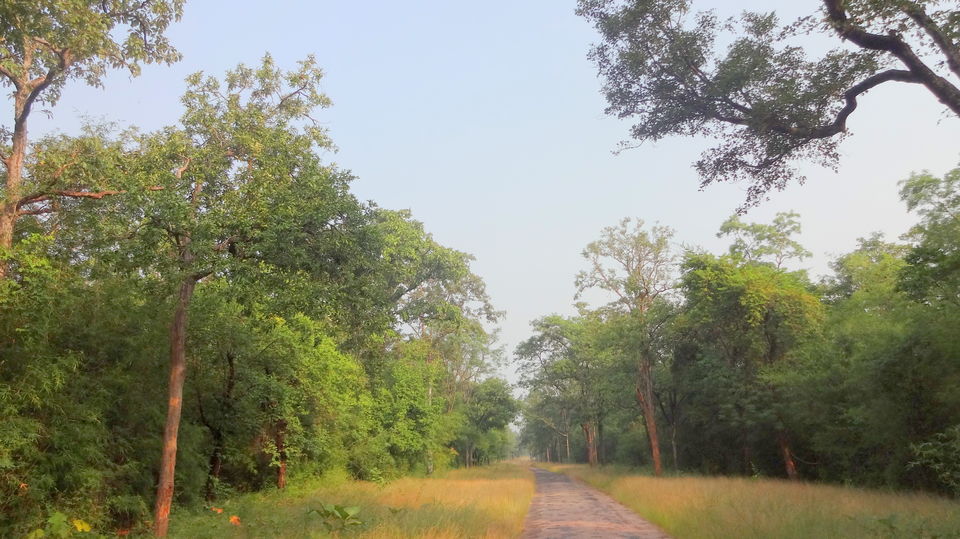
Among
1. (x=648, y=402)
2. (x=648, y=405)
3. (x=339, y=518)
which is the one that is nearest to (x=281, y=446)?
(x=339, y=518)

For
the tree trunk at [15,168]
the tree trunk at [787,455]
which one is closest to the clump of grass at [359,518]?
the tree trunk at [15,168]

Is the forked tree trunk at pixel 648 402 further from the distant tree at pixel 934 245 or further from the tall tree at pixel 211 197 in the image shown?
the tall tree at pixel 211 197

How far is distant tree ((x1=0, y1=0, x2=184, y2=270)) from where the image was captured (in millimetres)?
11227

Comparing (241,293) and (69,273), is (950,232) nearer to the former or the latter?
(241,293)

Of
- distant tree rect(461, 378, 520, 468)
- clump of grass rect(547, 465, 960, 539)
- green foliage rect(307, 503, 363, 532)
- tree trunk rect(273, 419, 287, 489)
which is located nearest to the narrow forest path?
clump of grass rect(547, 465, 960, 539)

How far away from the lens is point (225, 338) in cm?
1558

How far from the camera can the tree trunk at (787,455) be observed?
27094 millimetres

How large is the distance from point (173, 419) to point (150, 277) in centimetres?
331

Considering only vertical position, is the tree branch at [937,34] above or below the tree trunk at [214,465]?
above

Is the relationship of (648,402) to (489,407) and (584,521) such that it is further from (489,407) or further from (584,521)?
(489,407)

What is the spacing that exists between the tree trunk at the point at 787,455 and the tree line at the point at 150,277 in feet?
72.8

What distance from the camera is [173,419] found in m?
11.3

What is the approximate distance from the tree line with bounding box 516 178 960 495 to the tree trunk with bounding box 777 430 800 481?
0.07m

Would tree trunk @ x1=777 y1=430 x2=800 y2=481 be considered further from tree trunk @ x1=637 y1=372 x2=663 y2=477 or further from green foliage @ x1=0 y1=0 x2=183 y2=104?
green foliage @ x1=0 y1=0 x2=183 y2=104
